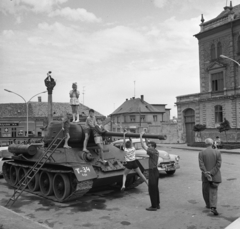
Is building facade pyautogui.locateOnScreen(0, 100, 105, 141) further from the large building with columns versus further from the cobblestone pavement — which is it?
the cobblestone pavement

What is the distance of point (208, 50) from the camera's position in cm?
3362

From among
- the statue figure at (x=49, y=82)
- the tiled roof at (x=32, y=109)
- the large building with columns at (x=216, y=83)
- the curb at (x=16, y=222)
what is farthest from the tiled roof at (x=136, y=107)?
the curb at (x=16, y=222)

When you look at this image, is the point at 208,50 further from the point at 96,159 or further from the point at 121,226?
the point at 121,226

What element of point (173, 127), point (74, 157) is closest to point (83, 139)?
point (74, 157)

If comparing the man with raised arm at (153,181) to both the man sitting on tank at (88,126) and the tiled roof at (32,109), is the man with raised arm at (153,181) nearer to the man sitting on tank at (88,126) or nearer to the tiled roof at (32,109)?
the man sitting on tank at (88,126)

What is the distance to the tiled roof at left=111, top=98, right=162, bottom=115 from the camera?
60.8m

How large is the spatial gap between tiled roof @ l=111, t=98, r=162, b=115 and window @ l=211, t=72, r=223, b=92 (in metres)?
27.4

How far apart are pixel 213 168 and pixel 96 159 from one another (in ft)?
12.3

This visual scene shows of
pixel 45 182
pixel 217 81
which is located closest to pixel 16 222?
pixel 45 182

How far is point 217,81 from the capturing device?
107 ft

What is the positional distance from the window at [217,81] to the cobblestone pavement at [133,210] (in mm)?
23014

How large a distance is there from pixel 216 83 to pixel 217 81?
0.81 feet

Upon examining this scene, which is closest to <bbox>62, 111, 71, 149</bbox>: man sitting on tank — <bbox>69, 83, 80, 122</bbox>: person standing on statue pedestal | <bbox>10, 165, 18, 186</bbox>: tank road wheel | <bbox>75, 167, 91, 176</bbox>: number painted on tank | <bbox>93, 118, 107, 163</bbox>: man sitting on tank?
<bbox>93, 118, 107, 163</bbox>: man sitting on tank

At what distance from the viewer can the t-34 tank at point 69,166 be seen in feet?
28.0
